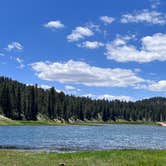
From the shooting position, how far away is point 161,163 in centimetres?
3412

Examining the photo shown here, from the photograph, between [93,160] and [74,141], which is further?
[74,141]

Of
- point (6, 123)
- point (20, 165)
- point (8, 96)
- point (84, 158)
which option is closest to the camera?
point (20, 165)

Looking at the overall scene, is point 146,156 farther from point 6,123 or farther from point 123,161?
point 6,123

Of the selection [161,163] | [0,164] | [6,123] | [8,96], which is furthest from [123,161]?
[8,96]

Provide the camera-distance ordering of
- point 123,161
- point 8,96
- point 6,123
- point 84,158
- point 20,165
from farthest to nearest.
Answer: point 8,96 < point 6,123 < point 84,158 < point 123,161 < point 20,165

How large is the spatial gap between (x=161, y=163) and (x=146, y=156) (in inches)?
172

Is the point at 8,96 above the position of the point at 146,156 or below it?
above

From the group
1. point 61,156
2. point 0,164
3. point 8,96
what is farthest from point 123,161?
point 8,96

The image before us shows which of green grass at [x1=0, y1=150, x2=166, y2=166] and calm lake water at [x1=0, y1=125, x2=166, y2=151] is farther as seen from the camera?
calm lake water at [x1=0, y1=125, x2=166, y2=151]

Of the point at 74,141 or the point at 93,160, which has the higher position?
the point at 74,141

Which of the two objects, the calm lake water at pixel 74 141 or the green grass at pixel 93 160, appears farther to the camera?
the calm lake water at pixel 74 141

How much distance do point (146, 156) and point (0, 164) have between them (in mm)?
13065

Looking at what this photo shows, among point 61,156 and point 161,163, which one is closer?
point 161,163

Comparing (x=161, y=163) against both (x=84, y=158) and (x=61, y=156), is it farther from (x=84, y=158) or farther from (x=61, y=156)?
(x=61, y=156)
